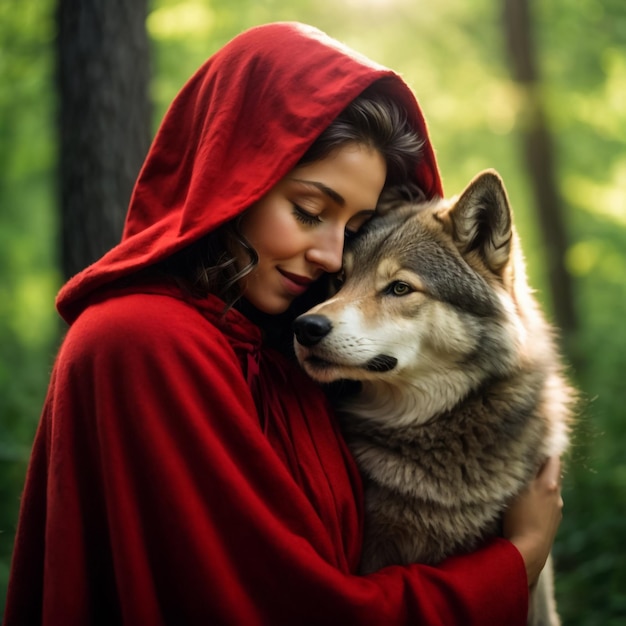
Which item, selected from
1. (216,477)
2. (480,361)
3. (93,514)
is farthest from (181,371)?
(480,361)

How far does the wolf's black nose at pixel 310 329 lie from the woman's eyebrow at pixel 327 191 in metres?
0.39

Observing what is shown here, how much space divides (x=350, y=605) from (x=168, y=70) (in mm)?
6048

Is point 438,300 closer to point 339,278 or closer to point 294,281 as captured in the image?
point 339,278

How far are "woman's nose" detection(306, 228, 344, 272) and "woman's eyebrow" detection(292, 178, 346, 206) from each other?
10cm

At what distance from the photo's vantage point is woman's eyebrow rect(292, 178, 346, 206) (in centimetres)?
214

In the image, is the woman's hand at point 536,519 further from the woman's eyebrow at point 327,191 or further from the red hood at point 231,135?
the red hood at point 231,135

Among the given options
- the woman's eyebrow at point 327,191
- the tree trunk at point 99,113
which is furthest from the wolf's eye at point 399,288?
the tree trunk at point 99,113

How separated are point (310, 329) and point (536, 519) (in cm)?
101

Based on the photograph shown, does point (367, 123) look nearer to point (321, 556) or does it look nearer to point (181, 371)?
point (181, 371)

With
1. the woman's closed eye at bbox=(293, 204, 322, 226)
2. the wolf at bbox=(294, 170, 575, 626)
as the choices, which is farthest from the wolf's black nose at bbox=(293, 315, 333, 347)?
the woman's closed eye at bbox=(293, 204, 322, 226)

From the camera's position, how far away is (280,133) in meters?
2.02

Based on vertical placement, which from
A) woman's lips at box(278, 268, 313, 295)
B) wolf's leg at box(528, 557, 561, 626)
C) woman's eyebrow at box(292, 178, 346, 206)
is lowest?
wolf's leg at box(528, 557, 561, 626)

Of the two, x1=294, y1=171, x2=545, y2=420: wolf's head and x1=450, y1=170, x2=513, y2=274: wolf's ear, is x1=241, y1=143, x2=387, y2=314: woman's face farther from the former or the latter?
x1=450, y1=170, x2=513, y2=274: wolf's ear

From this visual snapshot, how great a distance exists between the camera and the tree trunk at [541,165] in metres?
7.65
